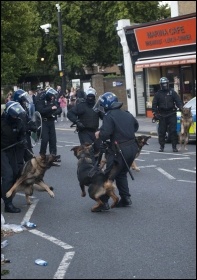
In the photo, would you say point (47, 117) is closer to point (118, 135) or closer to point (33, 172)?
point (33, 172)

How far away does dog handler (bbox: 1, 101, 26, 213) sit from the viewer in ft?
24.3

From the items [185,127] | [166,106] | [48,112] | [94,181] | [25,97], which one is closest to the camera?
[94,181]

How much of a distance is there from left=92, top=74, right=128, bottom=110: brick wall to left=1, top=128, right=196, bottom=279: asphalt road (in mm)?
19769

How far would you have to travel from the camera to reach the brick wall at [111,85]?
1215 inches

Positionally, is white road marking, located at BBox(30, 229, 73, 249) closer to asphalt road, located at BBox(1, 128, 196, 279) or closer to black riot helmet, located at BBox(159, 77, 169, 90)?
asphalt road, located at BBox(1, 128, 196, 279)

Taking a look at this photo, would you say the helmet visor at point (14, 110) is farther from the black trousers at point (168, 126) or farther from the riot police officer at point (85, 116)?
the black trousers at point (168, 126)

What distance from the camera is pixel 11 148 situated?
26.6ft

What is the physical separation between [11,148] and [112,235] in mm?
2210

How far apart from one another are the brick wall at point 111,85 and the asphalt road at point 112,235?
19.8m

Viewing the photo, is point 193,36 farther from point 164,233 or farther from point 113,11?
point 164,233

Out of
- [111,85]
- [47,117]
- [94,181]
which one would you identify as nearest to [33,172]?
[94,181]

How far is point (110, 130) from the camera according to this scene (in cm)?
761

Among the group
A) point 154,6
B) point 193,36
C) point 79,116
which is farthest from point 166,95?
point 193,36

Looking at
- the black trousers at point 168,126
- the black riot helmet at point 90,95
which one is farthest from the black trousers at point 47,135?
the black trousers at point 168,126
